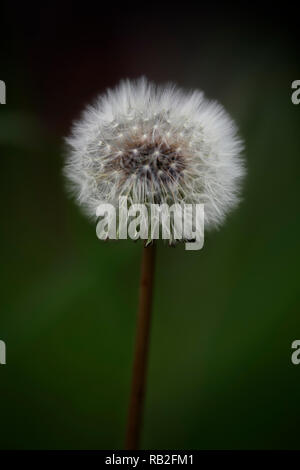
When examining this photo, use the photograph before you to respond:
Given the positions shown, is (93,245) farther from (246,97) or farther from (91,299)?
(246,97)

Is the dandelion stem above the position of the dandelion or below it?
below

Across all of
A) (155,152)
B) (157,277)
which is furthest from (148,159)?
(157,277)

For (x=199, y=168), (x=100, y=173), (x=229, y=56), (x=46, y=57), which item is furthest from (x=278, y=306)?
(x=46, y=57)

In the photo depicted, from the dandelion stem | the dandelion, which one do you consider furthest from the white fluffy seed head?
the dandelion stem

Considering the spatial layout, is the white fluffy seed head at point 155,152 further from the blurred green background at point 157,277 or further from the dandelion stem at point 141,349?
the blurred green background at point 157,277

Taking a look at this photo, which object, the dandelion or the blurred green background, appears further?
the blurred green background

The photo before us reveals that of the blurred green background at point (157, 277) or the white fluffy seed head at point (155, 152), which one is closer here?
the white fluffy seed head at point (155, 152)

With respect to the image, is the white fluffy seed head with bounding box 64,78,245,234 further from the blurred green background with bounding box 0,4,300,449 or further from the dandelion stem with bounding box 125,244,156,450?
the blurred green background with bounding box 0,4,300,449

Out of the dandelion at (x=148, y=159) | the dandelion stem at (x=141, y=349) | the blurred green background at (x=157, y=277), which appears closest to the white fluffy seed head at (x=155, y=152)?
the dandelion at (x=148, y=159)
